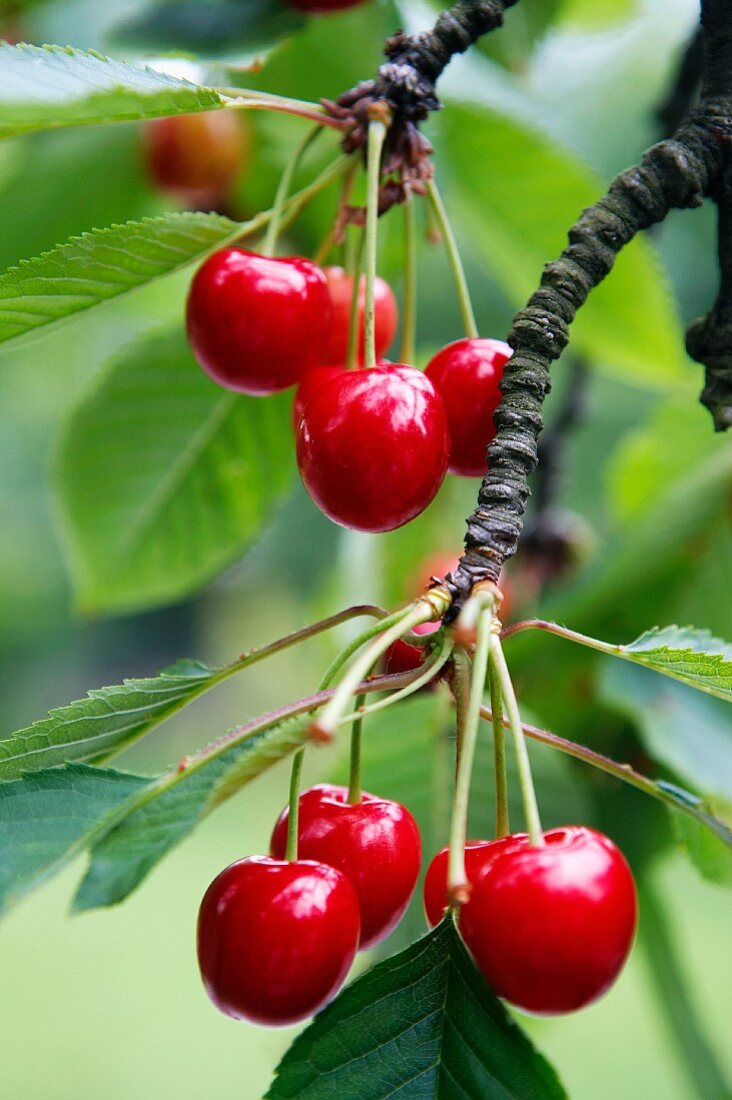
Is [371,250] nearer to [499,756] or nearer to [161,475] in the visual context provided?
[499,756]

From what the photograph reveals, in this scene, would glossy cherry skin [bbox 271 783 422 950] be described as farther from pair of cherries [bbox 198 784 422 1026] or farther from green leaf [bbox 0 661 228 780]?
green leaf [bbox 0 661 228 780]

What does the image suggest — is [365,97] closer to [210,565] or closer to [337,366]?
[337,366]

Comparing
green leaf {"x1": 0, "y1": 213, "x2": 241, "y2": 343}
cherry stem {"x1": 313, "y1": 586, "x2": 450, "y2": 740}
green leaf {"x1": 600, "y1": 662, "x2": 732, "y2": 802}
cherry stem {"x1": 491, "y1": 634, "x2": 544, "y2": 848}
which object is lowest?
green leaf {"x1": 600, "y1": 662, "x2": 732, "y2": 802}

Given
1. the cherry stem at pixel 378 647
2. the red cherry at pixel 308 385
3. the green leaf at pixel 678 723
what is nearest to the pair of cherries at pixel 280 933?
the cherry stem at pixel 378 647

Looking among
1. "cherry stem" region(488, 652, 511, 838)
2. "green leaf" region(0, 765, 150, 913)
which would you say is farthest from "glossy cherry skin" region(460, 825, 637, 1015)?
"green leaf" region(0, 765, 150, 913)

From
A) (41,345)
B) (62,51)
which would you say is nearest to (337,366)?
(62,51)

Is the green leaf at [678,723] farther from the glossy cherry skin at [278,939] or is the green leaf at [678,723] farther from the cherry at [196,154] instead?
the cherry at [196,154]
